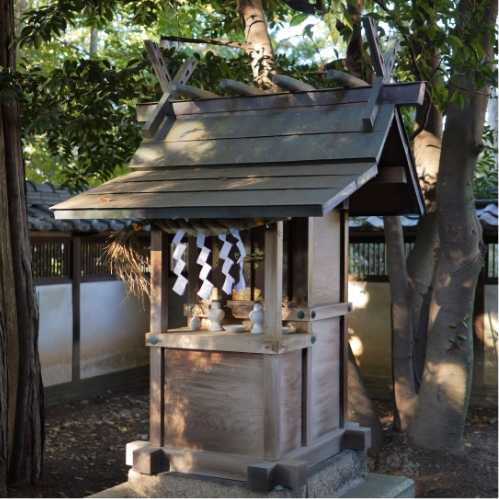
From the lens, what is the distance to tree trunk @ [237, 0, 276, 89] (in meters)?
7.04

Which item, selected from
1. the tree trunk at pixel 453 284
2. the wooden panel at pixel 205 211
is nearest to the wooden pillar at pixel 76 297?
the tree trunk at pixel 453 284

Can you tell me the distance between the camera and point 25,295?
21.1 feet

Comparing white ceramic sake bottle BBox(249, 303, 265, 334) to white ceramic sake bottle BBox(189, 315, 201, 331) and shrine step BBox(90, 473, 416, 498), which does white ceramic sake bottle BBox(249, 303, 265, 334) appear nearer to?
white ceramic sake bottle BBox(189, 315, 201, 331)

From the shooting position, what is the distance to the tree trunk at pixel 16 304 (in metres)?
6.25

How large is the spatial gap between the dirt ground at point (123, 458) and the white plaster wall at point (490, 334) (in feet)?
1.93

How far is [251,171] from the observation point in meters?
4.44

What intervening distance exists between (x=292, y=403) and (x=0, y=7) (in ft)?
15.0

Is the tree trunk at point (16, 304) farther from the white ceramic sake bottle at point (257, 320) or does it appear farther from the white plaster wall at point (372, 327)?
the white plaster wall at point (372, 327)

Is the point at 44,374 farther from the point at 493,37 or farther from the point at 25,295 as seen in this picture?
the point at 493,37

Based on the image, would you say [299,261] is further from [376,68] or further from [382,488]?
[382,488]

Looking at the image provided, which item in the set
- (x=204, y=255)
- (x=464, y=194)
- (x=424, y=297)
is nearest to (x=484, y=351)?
(x=424, y=297)

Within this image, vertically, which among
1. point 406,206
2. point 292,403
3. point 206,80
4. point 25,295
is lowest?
point 292,403

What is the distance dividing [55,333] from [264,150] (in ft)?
23.8

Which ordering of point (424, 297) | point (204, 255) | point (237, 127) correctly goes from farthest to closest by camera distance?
point (424, 297) → point (237, 127) → point (204, 255)
